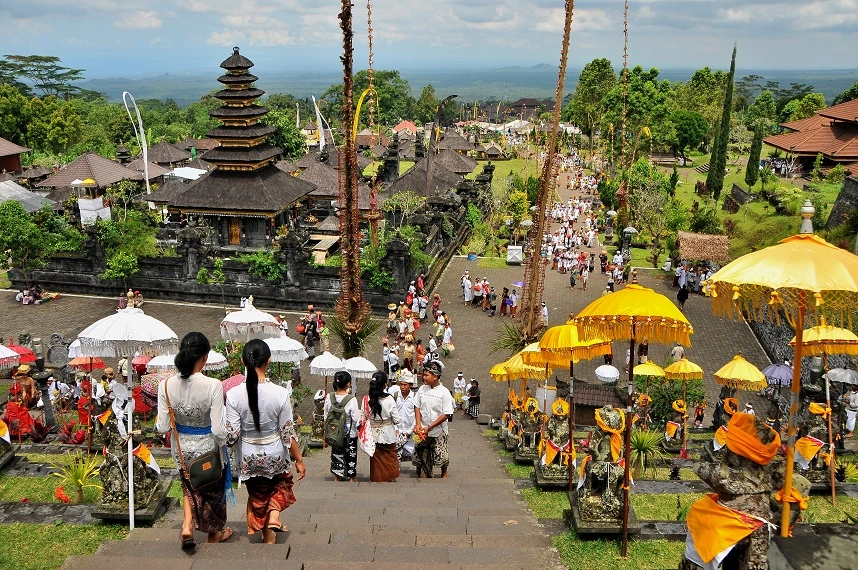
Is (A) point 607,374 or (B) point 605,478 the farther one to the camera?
(A) point 607,374

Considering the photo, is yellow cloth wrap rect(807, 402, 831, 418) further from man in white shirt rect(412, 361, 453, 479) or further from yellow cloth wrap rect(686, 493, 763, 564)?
yellow cloth wrap rect(686, 493, 763, 564)

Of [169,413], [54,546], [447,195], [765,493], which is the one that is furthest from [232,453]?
[447,195]

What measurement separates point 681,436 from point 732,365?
154 centimetres

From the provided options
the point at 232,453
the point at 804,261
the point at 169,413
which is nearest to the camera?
the point at 804,261

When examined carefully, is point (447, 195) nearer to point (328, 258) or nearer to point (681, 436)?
point (328, 258)

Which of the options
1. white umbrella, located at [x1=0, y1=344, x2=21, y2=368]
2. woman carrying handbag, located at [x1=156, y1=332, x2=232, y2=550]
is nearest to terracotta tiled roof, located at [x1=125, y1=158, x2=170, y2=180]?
white umbrella, located at [x1=0, y1=344, x2=21, y2=368]

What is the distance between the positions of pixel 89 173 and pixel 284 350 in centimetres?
2452

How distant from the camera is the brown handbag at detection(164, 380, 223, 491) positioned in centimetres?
527

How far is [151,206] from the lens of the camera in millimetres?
33406

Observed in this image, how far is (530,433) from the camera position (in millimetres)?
10812

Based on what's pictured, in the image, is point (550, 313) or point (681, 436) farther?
point (550, 313)

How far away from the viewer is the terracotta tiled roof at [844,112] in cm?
3403

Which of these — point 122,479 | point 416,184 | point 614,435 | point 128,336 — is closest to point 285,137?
point 416,184

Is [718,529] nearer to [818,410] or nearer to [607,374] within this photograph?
[818,410]
